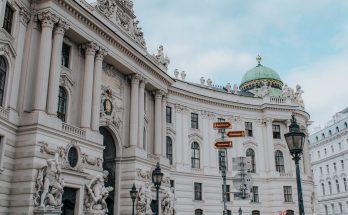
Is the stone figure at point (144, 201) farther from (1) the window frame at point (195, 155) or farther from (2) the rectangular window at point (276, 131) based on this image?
(2) the rectangular window at point (276, 131)

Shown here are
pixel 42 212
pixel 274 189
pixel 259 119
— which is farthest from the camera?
pixel 259 119

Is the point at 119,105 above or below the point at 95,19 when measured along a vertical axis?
below

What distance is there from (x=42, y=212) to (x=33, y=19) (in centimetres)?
1293

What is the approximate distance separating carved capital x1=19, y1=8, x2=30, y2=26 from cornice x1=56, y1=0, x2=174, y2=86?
237 cm

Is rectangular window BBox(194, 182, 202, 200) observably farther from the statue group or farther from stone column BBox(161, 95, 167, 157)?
the statue group

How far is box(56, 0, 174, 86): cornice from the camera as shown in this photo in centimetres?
2996

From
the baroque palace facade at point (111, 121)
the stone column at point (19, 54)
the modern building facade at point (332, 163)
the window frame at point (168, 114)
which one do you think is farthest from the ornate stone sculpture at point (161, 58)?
the modern building facade at point (332, 163)

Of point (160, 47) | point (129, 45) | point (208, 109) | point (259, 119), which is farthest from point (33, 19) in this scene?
point (259, 119)

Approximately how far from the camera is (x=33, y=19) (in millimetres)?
28047

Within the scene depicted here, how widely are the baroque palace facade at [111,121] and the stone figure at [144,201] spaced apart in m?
0.08

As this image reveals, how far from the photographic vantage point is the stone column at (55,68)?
2711cm

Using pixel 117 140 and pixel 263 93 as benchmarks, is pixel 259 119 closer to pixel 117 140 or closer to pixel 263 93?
pixel 263 93

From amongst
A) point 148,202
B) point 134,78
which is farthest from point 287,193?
point 134,78

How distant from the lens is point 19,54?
26656 millimetres
